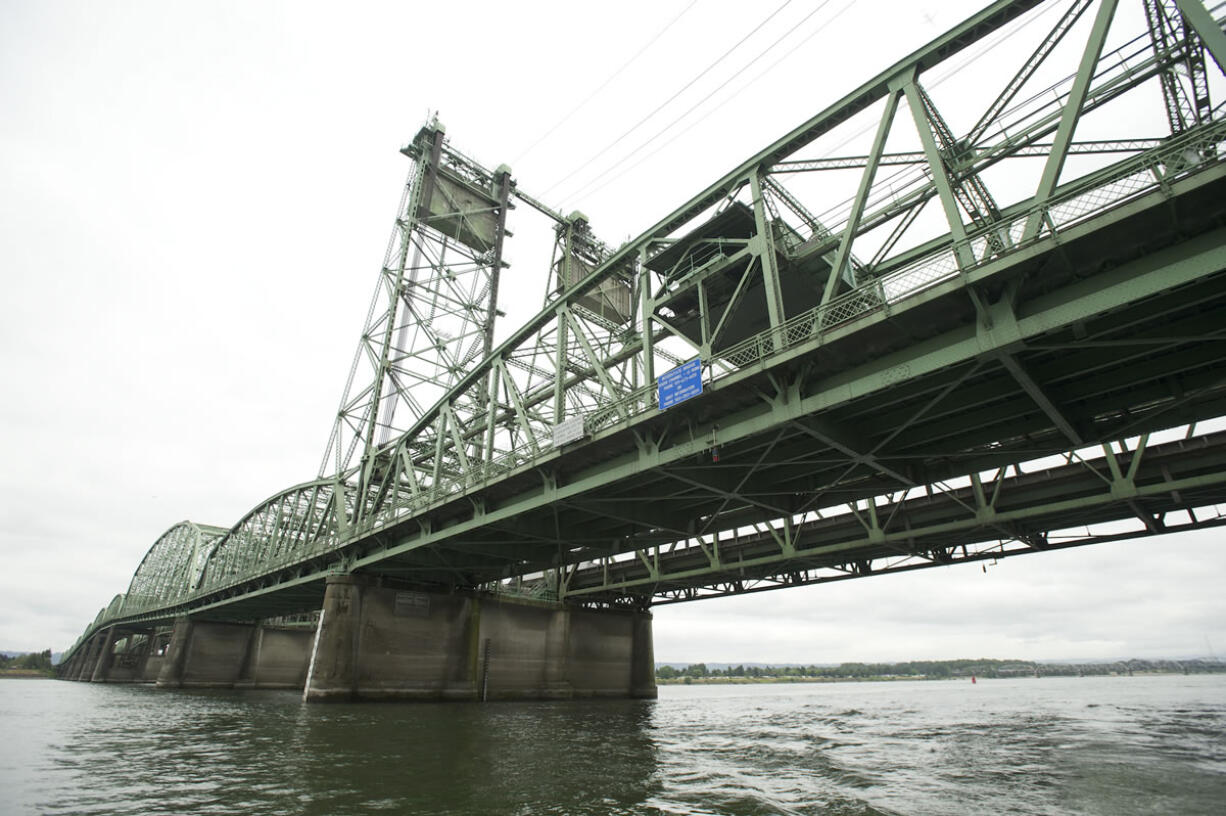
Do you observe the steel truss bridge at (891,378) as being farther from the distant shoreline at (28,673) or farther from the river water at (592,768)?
the distant shoreline at (28,673)

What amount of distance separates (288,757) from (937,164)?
2111 cm

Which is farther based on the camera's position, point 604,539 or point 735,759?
point 604,539

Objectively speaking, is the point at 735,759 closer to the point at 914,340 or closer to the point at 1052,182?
the point at 914,340

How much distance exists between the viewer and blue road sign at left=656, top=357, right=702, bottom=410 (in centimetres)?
1788

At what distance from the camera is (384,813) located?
915 cm

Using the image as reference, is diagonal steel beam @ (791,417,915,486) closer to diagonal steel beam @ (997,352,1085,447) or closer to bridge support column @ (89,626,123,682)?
diagonal steel beam @ (997,352,1085,447)

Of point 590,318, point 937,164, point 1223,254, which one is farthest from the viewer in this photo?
point 590,318

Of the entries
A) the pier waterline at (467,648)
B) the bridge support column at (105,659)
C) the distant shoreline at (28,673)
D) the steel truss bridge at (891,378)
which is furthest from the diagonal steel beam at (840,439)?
the distant shoreline at (28,673)

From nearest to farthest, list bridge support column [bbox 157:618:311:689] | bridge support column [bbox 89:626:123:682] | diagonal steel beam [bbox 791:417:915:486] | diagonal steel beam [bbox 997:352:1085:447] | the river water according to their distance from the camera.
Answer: the river water → diagonal steel beam [bbox 997:352:1085:447] → diagonal steel beam [bbox 791:417:915:486] → bridge support column [bbox 157:618:311:689] → bridge support column [bbox 89:626:123:682]

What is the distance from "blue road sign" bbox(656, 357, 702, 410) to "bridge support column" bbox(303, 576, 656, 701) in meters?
26.7

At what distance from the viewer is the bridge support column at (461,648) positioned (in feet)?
115

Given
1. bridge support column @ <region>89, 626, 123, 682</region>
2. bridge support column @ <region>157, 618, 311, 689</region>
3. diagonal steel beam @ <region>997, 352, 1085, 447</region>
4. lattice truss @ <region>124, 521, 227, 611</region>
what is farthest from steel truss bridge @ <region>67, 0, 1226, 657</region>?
bridge support column @ <region>89, 626, 123, 682</region>

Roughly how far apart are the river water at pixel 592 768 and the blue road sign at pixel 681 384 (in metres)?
9.34

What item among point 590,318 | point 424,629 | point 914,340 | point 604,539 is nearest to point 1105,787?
point 914,340
